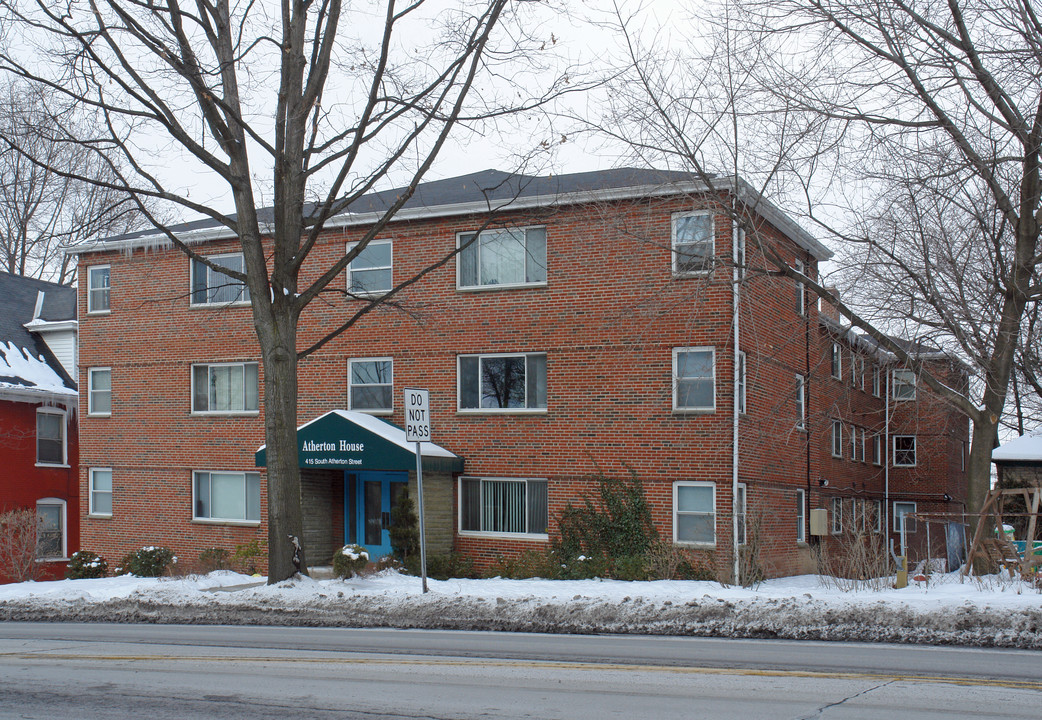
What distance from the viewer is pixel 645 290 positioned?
2119cm

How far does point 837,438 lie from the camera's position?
29.3 metres

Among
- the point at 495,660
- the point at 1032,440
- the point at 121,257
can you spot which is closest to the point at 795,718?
the point at 495,660

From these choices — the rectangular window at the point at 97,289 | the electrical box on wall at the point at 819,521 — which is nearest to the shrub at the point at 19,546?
the rectangular window at the point at 97,289

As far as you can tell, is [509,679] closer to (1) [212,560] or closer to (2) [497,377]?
(2) [497,377]

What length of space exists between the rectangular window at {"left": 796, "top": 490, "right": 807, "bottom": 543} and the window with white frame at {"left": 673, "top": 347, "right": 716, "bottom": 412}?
17.2 feet

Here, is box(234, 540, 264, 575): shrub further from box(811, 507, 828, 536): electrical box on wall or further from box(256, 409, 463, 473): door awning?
box(811, 507, 828, 536): electrical box on wall

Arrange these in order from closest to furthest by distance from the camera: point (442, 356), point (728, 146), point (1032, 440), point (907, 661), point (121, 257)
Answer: point (907, 661) → point (728, 146) → point (442, 356) → point (121, 257) → point (1032, 440)

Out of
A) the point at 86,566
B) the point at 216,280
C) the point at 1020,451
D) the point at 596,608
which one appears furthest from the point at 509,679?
the point at 1020,451

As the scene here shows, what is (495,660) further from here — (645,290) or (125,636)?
(645,290)

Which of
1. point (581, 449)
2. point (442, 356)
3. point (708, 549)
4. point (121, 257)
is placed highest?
point (121, 257)

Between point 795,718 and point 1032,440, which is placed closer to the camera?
point 795,718

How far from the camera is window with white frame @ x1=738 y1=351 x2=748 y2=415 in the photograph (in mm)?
20889

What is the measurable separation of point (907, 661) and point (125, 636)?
8.66m

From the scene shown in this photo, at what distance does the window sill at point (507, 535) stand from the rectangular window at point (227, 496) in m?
5.43
